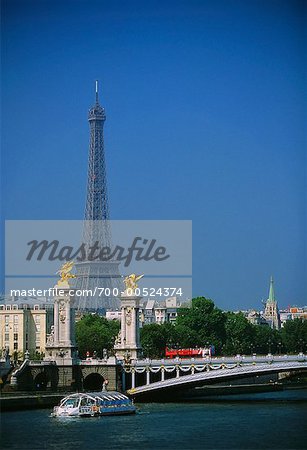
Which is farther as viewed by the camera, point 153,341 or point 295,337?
point 295,337

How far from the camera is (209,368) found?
1220 inches

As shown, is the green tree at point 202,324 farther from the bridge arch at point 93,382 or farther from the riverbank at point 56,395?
the bridge arch at point 93,382

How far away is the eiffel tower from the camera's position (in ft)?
221

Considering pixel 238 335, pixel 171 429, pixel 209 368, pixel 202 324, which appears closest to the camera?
pixel 171 429

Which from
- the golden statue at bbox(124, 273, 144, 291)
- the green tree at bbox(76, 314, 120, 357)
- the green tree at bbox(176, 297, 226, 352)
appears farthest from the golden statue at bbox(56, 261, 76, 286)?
the green tree at bbox(176, 297, 226, 352)

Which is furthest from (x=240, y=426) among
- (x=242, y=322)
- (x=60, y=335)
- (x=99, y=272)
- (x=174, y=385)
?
(x=99, y=272)

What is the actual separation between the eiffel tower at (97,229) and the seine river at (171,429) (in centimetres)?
3705

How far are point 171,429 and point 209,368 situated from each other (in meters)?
8.73

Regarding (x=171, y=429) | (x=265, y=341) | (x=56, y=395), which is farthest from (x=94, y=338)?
(x=171, y=429)

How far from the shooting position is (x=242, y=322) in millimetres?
52312

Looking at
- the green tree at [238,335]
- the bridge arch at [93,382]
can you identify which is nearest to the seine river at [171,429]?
the bridge arch at [93,382]

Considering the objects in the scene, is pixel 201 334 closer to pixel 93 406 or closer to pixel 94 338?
pixel 94 338

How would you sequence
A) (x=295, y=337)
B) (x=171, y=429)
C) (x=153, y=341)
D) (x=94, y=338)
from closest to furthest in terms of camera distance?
1. (x=171, y=429)
2. (x=94, y=338)
3. (x=153, y=341)
4. (x=295, y=337)

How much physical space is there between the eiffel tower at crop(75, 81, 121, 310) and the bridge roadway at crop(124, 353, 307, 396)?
104 ft
